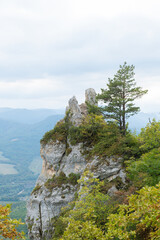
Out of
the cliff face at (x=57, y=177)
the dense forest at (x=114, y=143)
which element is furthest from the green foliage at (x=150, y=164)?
the cliff face at (x=57, y=177)

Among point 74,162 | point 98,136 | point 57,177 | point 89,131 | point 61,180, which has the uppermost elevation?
point 89,131

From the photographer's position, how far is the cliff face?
2173 centimetres

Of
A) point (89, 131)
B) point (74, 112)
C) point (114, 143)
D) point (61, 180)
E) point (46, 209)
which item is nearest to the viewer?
point (114, 143)

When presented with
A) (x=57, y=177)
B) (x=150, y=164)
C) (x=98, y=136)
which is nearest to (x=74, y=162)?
(x=57, y=177)

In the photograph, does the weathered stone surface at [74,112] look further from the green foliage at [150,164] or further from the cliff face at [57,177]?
the green foliage at [150,164]

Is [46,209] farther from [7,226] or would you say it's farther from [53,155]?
[7,226]

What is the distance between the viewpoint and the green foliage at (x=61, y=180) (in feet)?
83.1

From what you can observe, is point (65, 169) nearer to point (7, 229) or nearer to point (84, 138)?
point (84, 138)

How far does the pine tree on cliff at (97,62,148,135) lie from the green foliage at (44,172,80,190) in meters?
9.84

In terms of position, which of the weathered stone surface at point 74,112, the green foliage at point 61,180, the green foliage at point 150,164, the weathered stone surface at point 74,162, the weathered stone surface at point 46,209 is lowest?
the weathered stone surface at point 46,209

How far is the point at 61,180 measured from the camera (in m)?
26.3

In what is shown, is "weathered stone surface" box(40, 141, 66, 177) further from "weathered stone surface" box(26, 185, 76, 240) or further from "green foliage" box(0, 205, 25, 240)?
"green foliage" box(0, 205, 25, 240)

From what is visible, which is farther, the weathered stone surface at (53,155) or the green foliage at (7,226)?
the weathered stone surface at (53,155)

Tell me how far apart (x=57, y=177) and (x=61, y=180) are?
116 cm
